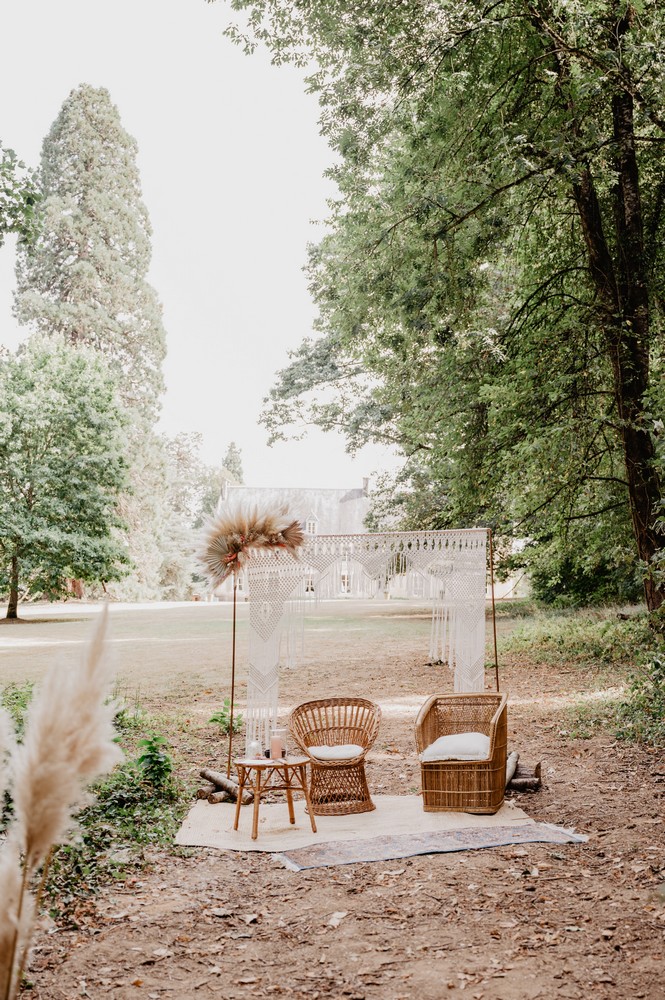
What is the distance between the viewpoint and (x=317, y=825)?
5.54 m

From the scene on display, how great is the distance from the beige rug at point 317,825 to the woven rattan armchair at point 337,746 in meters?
0.15

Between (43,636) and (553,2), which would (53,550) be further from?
(553,2)

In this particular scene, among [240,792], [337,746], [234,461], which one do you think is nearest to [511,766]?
[337,746]

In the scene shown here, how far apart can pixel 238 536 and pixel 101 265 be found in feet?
86.3

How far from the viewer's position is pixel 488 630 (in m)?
17.6

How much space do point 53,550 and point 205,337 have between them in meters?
25.1

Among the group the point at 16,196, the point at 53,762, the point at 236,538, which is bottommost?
the point at 53,762

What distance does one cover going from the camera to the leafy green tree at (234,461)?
2210 inches

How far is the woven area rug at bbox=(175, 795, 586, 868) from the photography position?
484cm

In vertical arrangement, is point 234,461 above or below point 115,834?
above

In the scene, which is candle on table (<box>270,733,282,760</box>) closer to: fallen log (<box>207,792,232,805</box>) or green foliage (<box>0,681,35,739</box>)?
fallen log (<box>207,792,232,805</box>)

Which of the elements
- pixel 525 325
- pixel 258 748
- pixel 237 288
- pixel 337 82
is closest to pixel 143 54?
pixel 337 82

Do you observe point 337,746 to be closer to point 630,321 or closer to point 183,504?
point 630,321

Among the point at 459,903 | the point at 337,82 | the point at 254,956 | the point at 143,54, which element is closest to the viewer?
the point at 254,956
